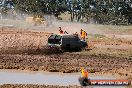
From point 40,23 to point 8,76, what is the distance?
41.7 m

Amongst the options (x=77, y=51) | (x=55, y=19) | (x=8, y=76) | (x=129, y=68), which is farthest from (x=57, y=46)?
(x=55, y=19)

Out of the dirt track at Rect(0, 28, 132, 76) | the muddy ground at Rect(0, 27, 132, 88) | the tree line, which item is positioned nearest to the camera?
the muddy ground at Rect(0, 27, 132, 88)

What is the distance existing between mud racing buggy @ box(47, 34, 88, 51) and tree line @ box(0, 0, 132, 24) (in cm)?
5971

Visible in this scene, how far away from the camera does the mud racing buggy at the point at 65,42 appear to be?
30.8 m

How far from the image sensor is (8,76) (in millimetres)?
20797

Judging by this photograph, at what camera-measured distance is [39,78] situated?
20406 millimetres

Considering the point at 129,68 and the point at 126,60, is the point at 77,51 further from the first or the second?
the point at 129,68

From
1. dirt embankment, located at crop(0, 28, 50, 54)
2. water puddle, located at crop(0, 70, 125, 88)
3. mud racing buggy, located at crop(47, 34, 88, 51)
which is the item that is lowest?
water puddle, located at crop(0, 70, 125, 88)

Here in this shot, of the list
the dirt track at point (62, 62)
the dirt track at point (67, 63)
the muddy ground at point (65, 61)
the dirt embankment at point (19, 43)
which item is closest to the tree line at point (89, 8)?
the dirt embankment at point (19, 43)

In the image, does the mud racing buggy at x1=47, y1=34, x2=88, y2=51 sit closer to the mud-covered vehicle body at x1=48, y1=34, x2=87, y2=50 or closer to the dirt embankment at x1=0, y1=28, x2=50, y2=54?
the mud-covered vehicle body at x1=48, y1=34, x2=87, y2=50

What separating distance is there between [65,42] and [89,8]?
243ft

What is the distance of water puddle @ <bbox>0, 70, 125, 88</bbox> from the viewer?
19125mm

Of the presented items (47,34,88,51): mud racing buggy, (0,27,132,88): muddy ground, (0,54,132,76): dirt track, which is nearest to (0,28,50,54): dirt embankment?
(0,27,132,88): muddy ground

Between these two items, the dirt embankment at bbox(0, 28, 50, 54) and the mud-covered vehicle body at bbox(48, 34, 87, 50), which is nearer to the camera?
the mud-covered vehicle body at bbox(48, 34, 87, 50)
